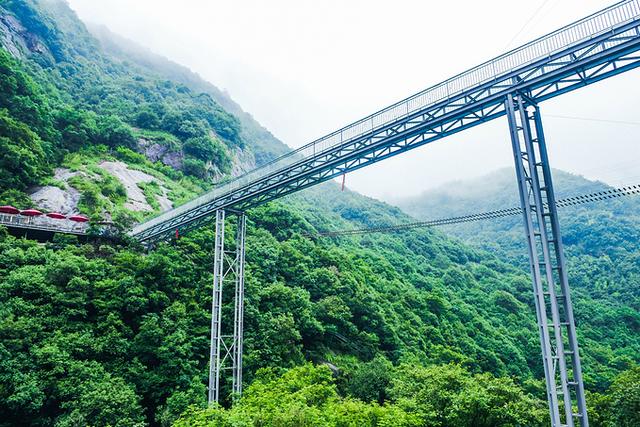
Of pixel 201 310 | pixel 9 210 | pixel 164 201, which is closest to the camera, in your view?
pixel 201 310

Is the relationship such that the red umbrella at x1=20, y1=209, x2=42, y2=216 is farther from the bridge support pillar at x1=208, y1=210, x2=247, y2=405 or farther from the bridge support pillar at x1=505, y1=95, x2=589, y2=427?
the bridge support pillar at x1=505, y1=95, x2=589, y2=427

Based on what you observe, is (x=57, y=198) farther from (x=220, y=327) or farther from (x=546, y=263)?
(x=546, y=263)

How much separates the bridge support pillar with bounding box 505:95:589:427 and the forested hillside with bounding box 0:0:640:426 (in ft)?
16.7

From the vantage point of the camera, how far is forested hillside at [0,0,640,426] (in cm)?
1312

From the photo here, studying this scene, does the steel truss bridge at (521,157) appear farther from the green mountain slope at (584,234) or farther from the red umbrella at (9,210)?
the green mountain slope at (584,234)

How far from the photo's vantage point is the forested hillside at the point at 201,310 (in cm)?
1312

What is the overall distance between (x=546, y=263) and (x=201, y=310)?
Result: 616 inches

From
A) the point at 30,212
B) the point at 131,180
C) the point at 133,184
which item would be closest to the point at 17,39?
the point at 131,180

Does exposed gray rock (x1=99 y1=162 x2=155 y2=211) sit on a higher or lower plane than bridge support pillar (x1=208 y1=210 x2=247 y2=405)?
higher

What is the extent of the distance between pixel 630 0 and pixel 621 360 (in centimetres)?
3473

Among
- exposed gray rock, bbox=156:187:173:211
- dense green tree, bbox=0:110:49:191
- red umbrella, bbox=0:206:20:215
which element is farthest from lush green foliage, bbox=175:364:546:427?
exposed gray rock, bbox=156:187:173:211

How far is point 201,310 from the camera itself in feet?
62.5

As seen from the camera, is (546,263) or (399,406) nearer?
(546,263)

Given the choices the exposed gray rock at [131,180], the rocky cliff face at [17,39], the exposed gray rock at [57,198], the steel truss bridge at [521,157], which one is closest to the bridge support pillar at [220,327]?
the steel truss bridge at [521,157]
